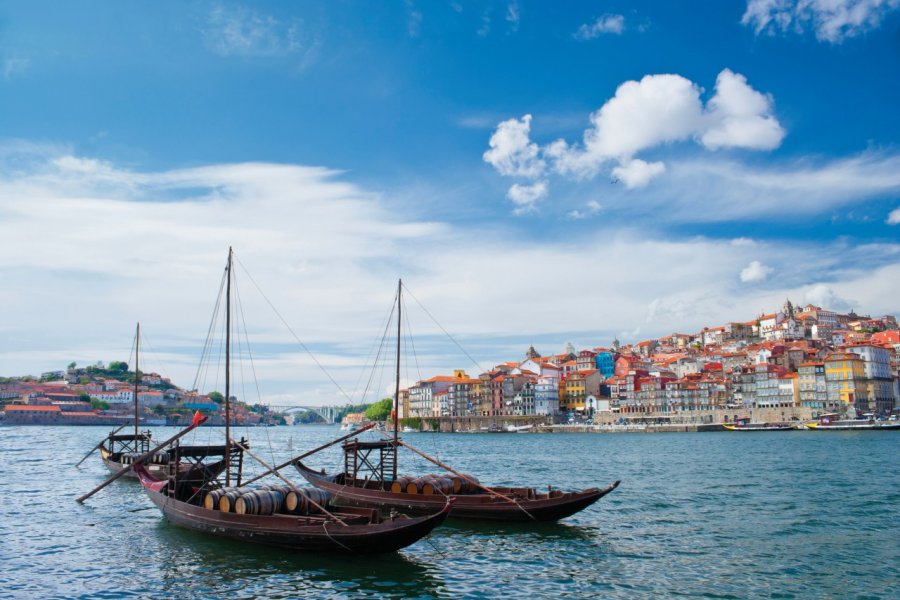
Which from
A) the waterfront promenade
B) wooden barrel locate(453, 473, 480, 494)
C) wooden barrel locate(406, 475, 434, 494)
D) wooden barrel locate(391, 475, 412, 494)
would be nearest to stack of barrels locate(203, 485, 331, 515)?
wooden barrel locate(406, 475, 434, 494)

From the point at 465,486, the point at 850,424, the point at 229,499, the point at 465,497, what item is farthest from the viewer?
the point at 850,424

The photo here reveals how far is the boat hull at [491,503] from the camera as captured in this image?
26969 millimetres

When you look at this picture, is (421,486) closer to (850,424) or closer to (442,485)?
(442,485)

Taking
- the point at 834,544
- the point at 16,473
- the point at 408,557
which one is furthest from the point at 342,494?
the point at 16,473

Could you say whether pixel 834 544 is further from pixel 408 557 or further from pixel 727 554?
pixel 408 557

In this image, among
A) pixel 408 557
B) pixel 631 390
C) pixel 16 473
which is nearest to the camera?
pixel 408 557

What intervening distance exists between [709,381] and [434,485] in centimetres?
12865

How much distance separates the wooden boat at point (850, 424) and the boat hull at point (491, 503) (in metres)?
104

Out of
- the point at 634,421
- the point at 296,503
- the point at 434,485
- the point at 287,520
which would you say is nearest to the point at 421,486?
the point at 434,485

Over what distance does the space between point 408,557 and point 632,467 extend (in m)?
37.1

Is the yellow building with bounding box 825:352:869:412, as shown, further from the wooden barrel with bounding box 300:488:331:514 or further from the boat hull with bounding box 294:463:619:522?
the wooden barrel with bounding box 300:488:331:514

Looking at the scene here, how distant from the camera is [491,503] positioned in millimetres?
27672

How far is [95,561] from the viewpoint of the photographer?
72.4 ft

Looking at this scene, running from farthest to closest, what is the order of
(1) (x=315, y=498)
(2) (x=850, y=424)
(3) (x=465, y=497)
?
(2) (x=850, y=424), (3) (x=465, y=497), (1) (x=315, y=498)
